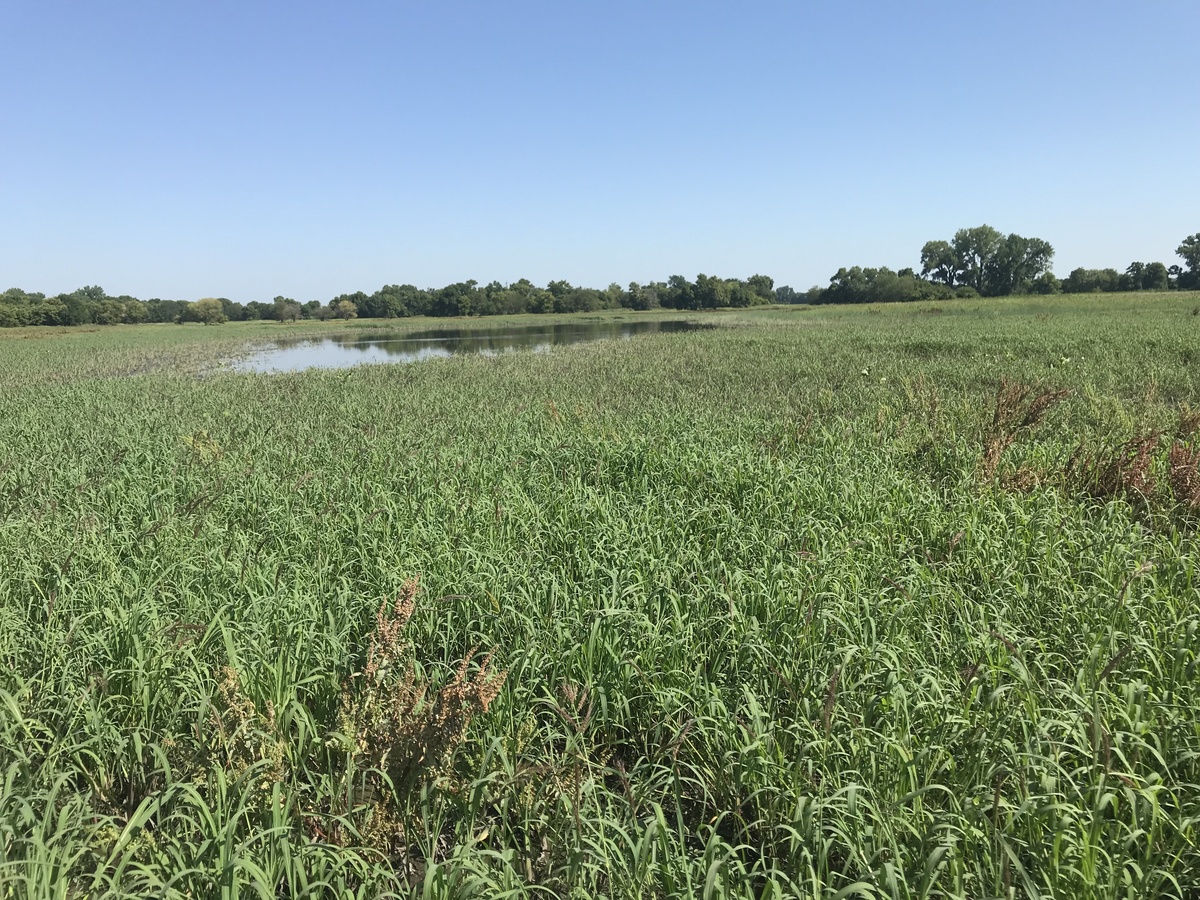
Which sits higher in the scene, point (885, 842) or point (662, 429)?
point (662, 429)

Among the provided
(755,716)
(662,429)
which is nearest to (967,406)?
(662,429)

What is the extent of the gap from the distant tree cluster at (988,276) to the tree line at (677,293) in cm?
14

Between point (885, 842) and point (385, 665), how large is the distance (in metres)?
2.14

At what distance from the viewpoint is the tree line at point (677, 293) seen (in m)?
75.6

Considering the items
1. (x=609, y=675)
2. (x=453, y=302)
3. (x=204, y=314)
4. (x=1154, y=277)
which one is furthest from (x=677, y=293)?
(x=609, y=675)

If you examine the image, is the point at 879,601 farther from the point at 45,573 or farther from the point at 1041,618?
the point at 45,573

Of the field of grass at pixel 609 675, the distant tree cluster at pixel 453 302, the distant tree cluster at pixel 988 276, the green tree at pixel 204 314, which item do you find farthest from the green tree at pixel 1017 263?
the green tree at pixel 204 314

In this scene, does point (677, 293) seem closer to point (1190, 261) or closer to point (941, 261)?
point (941, 261)

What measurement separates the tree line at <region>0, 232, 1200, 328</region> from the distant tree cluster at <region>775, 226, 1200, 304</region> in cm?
14

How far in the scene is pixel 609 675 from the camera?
306 centimetres

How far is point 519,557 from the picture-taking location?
4.32m

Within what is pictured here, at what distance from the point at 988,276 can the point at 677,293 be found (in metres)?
49.2

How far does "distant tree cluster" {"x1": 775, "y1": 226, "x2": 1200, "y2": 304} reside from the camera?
2926 inches

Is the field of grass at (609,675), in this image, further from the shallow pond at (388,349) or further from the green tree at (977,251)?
the green tree at (977,251)
